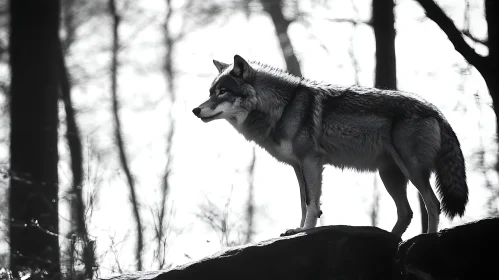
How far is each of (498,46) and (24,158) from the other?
6739 mm

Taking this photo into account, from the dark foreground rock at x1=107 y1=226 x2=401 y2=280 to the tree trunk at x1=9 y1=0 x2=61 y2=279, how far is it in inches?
100

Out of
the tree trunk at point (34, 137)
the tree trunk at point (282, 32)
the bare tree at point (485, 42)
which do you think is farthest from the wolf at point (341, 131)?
the tree trunk at point (282, 32)

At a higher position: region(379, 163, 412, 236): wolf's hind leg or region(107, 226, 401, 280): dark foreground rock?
region(379, 163, 412, 236): wolf's hind leg

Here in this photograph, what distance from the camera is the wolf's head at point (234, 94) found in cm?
785

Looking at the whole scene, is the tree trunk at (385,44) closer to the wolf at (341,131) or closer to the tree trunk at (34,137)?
the wolf at (341,131)

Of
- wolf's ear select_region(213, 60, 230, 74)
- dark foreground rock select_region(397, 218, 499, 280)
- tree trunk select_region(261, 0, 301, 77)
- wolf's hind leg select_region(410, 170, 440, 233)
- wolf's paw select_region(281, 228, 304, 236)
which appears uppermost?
tree trunk select_region(261, 0, 301, 77)

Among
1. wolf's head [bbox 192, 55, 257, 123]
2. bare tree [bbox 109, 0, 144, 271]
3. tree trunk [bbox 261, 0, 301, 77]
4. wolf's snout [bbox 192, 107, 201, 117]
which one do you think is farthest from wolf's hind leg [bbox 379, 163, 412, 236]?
bare tree [bbox 109, 0, 144, 271]

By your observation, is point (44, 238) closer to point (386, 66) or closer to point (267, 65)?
point (267, 65)

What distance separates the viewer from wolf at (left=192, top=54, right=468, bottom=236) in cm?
708

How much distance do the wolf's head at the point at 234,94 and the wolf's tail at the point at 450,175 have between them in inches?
89.0

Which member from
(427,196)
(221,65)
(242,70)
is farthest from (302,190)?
(221,65)

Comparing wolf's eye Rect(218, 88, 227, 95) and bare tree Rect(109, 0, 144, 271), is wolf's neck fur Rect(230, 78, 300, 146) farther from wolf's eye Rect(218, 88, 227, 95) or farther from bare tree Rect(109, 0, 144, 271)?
bare tree Rect(109, 0, 144, 271)

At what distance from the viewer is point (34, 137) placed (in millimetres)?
10000

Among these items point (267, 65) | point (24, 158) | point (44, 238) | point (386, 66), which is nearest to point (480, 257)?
point (267, 65)
